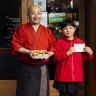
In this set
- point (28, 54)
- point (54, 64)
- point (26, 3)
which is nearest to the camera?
point (28, 54)

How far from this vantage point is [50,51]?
17.3ft

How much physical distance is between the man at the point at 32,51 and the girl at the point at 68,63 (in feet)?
0.48

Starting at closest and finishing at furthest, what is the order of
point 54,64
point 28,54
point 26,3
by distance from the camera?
point 28,54 < point 54,64 < point 26,3

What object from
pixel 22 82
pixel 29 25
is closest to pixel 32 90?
pixel 22 82

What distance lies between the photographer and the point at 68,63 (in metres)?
5.37

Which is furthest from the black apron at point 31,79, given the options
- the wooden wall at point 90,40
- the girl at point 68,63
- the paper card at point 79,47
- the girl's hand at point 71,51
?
the wooden wall at point 90,40

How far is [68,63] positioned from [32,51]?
0.60 m

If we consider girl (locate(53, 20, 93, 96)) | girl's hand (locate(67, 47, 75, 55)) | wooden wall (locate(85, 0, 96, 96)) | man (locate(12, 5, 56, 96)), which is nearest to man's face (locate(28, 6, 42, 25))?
man (locate(12, 5, 56, 96))

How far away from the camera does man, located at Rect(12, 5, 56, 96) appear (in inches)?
203

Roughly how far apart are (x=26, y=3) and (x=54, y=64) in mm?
1299

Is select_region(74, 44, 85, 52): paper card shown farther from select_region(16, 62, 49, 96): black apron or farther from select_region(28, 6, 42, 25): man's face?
select_region(28, 6, 42, 25): man's face

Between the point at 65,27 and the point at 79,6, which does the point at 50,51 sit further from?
the point at 79,6

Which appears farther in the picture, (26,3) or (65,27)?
(26,3)

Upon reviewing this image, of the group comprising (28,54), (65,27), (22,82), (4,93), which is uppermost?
(65,27)
